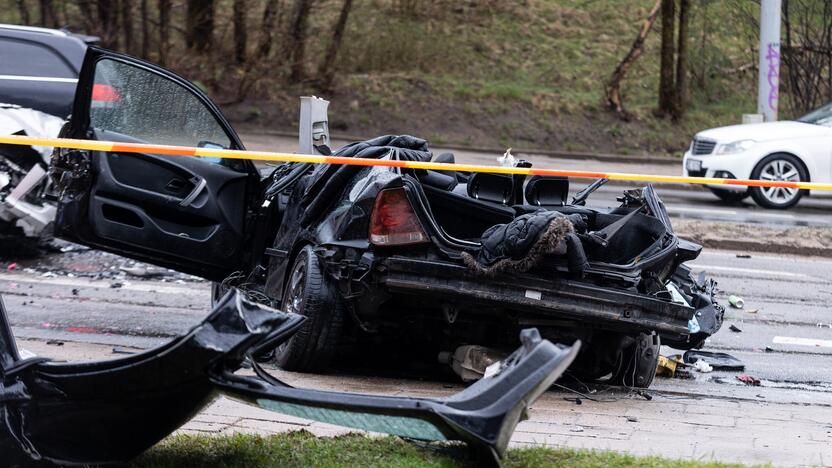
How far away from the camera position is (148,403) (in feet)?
13.9

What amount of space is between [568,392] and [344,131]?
1706 cm

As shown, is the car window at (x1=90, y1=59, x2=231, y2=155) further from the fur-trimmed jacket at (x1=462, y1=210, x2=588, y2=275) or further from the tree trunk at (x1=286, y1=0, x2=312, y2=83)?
the tree trunk at (x1=286, y1=0, x2=312, y2=83)

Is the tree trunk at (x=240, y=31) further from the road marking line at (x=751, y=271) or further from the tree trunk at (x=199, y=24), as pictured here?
the road marking line at (x=751, y=271)

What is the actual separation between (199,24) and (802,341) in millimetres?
17192

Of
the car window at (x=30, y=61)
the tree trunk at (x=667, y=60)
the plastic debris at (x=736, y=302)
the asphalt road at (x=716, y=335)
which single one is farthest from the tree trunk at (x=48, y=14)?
the plastic debris at (x=736, y=302)

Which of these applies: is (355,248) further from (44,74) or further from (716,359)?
(44,74)

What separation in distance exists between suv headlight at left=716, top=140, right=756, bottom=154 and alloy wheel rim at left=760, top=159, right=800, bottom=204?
0.43 meters

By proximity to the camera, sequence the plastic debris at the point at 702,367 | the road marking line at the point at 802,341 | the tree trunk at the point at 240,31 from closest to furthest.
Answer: the plastic debris at the point at 702,367 < the road marking line at the point at 802,341 < the tree trunk at the point at 240,31

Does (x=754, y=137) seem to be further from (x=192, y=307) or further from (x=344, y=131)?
(x=192, y=307)

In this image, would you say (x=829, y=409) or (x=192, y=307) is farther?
(x=192, y=307)

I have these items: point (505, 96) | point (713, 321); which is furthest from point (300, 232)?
point (505, 96)

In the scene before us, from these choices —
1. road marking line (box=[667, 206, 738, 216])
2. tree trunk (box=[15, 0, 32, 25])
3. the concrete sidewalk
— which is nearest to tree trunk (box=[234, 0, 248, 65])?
tree trunk (box=[15, 0, 32, 25])

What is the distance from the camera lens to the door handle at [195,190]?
7.58m

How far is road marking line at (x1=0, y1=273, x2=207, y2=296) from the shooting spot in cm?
1041
